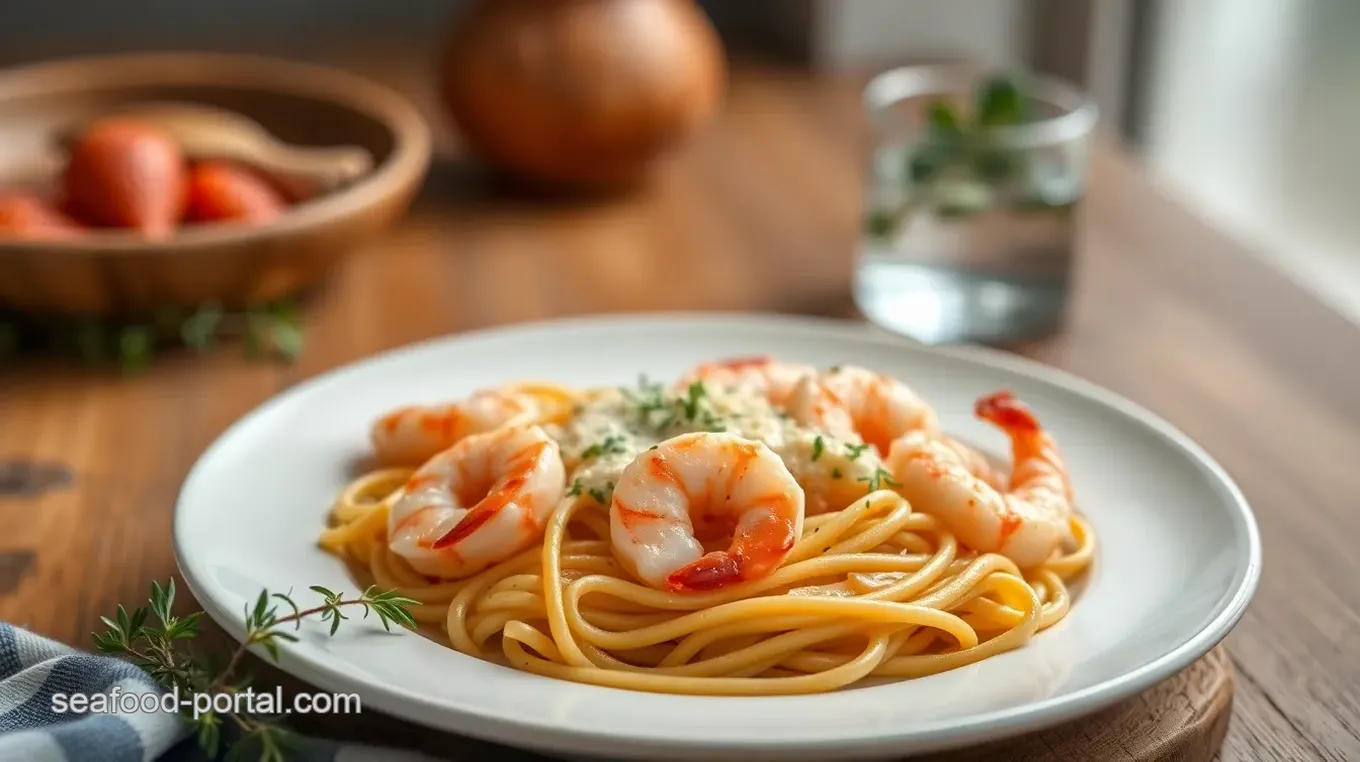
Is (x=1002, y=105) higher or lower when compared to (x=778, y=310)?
higher

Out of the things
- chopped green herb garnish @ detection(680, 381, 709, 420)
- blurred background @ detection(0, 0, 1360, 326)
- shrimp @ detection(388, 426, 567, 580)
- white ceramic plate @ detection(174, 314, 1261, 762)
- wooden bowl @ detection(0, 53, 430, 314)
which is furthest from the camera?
blurred background @ detection(0, 0, 1360, 326)

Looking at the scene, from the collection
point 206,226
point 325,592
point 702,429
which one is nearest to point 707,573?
point 702,429

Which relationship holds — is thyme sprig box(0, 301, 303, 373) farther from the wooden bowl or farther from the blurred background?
the blurred background

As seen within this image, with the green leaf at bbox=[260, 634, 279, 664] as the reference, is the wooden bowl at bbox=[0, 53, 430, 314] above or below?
below

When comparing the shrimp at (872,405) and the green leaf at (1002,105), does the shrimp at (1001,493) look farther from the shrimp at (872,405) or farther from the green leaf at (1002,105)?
the green leaf at (1002,105)

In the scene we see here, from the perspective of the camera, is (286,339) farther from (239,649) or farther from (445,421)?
(239,649)

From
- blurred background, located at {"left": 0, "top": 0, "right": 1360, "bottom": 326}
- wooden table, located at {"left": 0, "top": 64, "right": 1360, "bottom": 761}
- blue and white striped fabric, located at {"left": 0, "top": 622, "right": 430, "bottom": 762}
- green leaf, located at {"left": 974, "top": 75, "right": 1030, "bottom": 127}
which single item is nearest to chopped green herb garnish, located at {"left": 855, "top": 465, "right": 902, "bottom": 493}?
wooden table, located at {"left": 0, "top": 64, "right": 1360, "bottom": 761}

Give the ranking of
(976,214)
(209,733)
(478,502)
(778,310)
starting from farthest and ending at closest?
1. (778,310)
2. (976,214)
3. (478,502)
4. (209,733)
